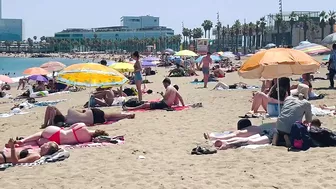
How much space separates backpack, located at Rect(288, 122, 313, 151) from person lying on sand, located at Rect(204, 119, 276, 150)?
527 millimetres

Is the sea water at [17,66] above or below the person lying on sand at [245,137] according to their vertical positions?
above

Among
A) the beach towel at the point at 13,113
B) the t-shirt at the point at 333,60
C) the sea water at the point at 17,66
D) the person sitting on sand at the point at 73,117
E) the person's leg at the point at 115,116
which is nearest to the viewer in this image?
the person sitting on sand at the point at 73,117

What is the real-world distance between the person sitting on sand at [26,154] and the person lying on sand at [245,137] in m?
2.38

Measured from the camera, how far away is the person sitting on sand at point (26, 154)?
6637mm

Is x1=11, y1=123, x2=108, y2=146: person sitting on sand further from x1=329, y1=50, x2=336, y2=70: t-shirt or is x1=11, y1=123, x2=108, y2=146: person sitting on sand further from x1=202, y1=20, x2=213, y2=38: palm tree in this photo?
x1=202, y1=20, x2=213, y2=38: palm tree

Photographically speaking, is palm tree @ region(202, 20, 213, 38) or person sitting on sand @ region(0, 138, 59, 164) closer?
person sitting on sand @ region(0, 138, 59, 164)

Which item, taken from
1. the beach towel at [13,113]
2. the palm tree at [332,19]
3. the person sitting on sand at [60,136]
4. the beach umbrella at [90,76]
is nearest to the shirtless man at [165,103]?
the beach umbrella at [90,76]

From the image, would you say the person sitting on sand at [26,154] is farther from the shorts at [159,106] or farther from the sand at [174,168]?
the shorts at [159,106]

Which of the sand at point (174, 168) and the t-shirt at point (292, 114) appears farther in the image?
the t-shirt at point (292, 114)

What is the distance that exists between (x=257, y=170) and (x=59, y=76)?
5.72 m

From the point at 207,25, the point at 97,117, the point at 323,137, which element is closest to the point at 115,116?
the point at 97,117

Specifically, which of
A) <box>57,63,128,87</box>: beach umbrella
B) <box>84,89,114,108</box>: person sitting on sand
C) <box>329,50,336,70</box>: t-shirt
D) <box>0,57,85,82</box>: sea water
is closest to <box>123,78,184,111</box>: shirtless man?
<box>84,89,114,108</box>: person sitting on sand

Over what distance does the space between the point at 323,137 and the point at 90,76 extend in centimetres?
500

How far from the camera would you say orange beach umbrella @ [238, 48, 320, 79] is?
25.0ft
